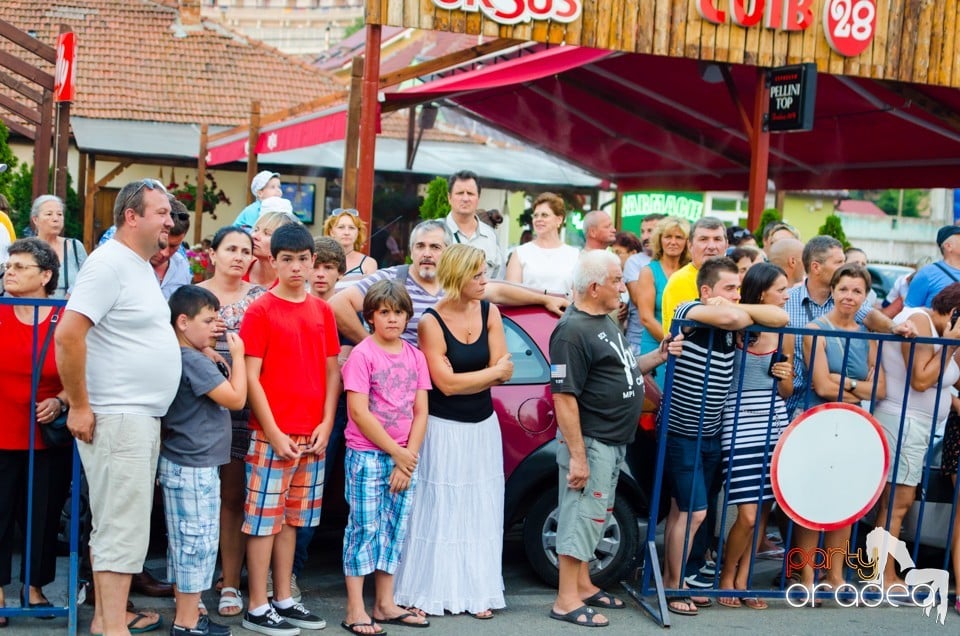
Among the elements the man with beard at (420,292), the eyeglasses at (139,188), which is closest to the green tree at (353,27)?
the man with beard at (420,292)

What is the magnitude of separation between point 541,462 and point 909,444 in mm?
2028

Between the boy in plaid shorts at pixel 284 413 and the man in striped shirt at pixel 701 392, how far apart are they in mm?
1795

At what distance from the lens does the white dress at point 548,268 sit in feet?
23.7

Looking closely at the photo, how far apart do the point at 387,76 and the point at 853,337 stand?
6.83 meters

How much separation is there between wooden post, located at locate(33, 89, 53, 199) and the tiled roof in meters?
12.1

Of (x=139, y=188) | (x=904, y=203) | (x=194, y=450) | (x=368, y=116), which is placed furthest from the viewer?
(x=904, y=203)

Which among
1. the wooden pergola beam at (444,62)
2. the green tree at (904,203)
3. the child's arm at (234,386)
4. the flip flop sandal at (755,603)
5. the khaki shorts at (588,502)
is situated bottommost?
the flip flop sandal at (755,603)

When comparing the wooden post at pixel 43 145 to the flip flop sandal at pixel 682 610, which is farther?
the wooden post at pixel 43 145

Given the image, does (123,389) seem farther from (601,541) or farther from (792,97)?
(792,97)

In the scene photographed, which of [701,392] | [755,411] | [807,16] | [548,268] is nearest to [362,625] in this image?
→ [701,392]

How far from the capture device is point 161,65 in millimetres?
25172

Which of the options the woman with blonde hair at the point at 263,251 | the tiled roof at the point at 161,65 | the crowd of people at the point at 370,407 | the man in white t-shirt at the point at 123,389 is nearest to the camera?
the man in white t-shirt at the point at 123,389

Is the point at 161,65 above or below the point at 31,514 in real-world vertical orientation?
above

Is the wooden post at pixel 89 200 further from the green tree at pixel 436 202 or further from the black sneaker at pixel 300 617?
the black sneaker at pixel 300 617
